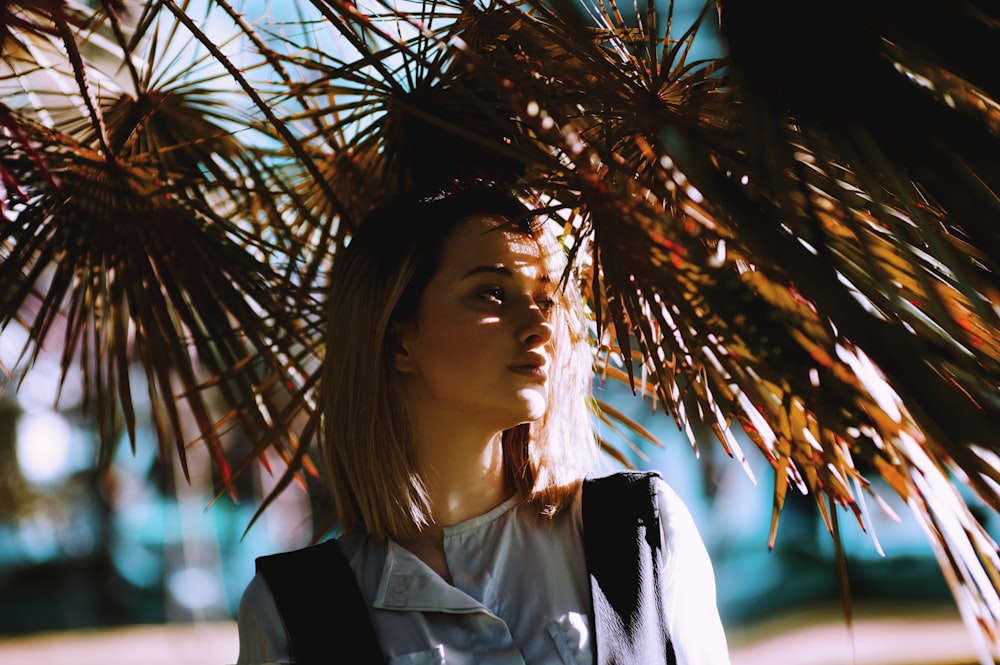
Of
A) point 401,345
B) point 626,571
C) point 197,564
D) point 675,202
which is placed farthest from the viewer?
point 197,564

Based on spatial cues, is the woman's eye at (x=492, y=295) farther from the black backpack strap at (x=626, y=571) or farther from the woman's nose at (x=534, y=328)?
the black backpack strap at (x=626, y=571)

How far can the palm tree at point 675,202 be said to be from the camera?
535 mm

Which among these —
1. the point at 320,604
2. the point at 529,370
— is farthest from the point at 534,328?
the point at 320,604

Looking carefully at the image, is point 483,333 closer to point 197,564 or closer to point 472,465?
point 472,465

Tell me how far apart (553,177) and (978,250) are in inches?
11.5

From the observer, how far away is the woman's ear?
3.10 feet

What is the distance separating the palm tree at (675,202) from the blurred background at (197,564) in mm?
3389

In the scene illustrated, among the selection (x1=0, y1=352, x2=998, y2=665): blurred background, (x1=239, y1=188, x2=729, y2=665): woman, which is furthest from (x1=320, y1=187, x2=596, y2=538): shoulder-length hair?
(x1=0, y1=352, x2=998, y2=665): blurred background

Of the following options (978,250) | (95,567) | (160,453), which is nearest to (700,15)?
(978,250)

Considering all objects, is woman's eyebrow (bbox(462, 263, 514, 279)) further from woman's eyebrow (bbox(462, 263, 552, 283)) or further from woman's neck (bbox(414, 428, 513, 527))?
woman's neck (bbox(414, 428, 513, 527))

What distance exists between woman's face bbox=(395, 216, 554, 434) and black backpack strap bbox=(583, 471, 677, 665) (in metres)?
0.10

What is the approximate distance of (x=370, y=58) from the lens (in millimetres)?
880

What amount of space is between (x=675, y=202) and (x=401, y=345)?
1.14 ft

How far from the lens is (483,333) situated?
0.87 meters
